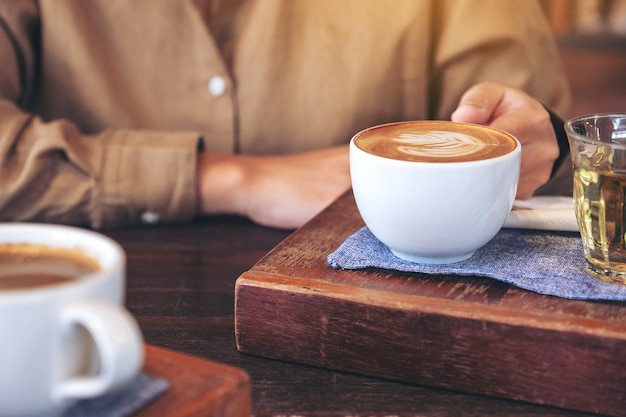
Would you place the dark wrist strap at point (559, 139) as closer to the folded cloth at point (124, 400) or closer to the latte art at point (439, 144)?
the latte art at point (439, 144)

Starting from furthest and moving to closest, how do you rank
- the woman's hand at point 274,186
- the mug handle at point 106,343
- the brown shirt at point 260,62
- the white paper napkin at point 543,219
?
the brown shirt at point 260,62, the woman's hand at point 274,186, the white paper napkin at point 543,219, the mug handle at point 106,343

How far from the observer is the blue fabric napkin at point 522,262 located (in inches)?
26.0

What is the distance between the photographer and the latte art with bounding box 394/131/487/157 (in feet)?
2.31

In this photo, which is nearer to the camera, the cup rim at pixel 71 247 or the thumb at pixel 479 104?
the cup rim at pixel 71 247

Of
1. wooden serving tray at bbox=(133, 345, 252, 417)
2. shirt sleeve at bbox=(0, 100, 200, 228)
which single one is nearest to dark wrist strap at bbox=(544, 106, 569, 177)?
shirt sleeve at bbox=(0, 100, 200, 228)

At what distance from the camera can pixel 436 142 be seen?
736 mm

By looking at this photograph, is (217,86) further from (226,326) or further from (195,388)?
(195,388)

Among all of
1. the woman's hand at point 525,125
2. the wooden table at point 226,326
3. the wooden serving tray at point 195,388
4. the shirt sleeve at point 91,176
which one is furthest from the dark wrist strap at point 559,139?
the wooden serving tray at point 195,388

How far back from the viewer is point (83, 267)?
495mm

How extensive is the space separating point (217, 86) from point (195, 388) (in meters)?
0.90

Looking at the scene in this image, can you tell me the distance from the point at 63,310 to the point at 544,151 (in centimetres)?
71

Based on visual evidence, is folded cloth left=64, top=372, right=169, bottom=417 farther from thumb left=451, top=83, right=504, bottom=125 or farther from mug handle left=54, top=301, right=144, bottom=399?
thumb left=451, top=83, right=504, bottom=125

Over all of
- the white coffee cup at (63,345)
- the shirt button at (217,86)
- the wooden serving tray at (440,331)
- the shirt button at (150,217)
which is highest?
the white coffee cup at (63,345)

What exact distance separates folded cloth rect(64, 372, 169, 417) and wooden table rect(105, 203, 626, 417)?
4.9 inches
